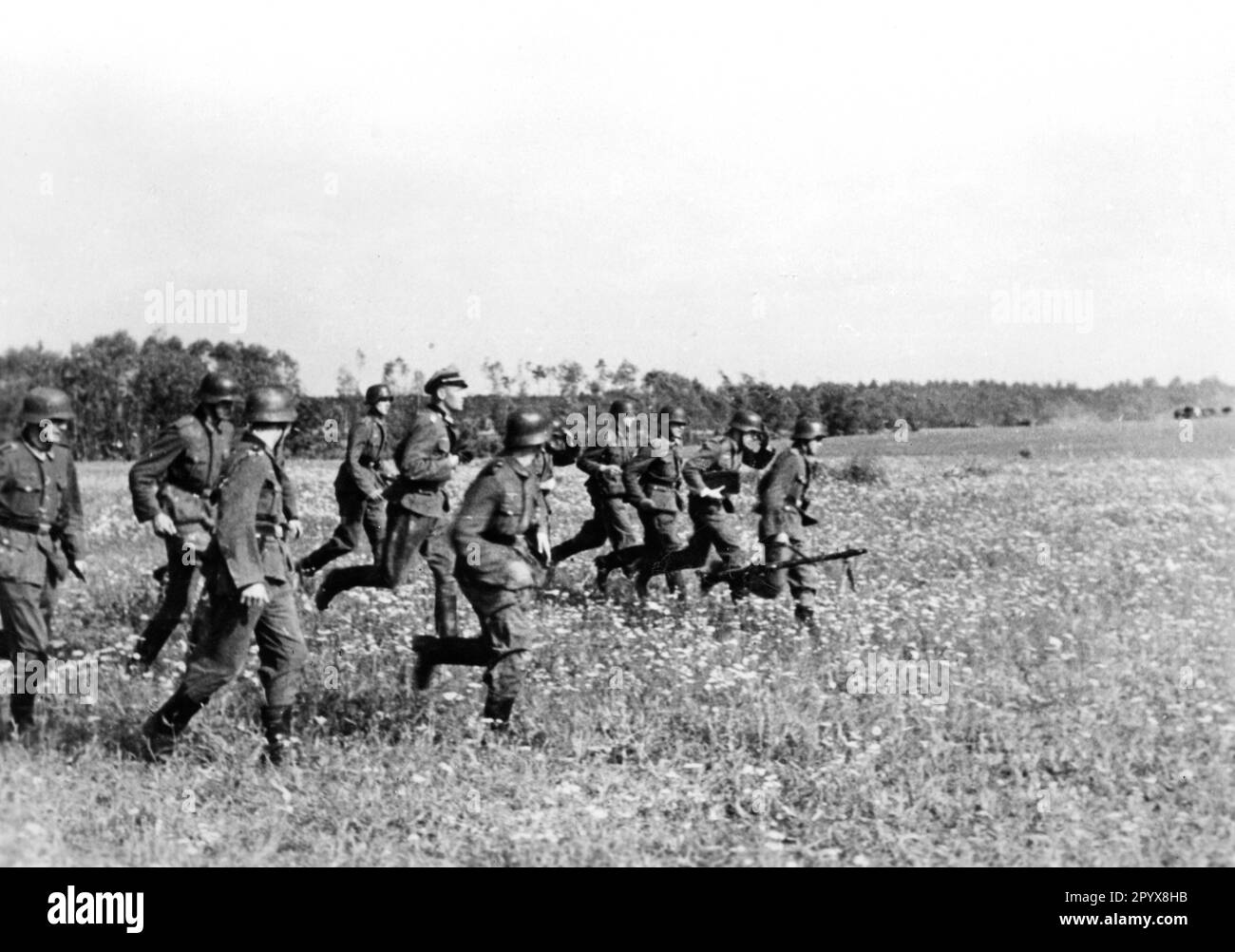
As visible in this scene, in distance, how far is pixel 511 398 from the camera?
36188mm

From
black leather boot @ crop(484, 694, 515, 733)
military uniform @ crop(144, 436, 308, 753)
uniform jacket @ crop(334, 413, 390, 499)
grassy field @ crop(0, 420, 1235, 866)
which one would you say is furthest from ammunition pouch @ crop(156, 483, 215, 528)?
black leather boot @ crop(484, 694, 515, 733)

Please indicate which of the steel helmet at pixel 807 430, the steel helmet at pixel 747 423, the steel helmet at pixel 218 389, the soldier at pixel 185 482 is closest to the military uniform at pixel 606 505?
the steel helmet at pixel 747 423

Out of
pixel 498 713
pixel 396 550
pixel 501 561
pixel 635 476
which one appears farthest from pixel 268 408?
pixel 635 476

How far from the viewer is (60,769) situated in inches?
249

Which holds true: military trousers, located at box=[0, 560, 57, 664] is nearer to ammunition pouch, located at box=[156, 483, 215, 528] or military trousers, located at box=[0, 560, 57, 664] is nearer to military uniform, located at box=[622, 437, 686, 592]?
ammunition pouch, located at box=[156, 483, 215, 528]

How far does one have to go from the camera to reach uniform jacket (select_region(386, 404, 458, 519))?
9.32 m

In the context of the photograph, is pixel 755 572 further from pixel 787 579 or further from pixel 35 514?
pixel 35 514

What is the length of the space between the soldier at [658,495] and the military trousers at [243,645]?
521 centimetres

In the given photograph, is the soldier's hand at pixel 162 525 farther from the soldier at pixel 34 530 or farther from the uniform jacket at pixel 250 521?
the uniform jacket at pixel 250 521

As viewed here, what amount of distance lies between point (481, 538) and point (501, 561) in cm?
19

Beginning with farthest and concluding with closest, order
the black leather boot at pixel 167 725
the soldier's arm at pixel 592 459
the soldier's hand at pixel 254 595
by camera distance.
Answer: the soldier's arm at pixel 592 459
the black leather boot at pixel 167 725
the soldier's hand at pixel 254 595

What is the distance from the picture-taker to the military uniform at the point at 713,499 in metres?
10.9
